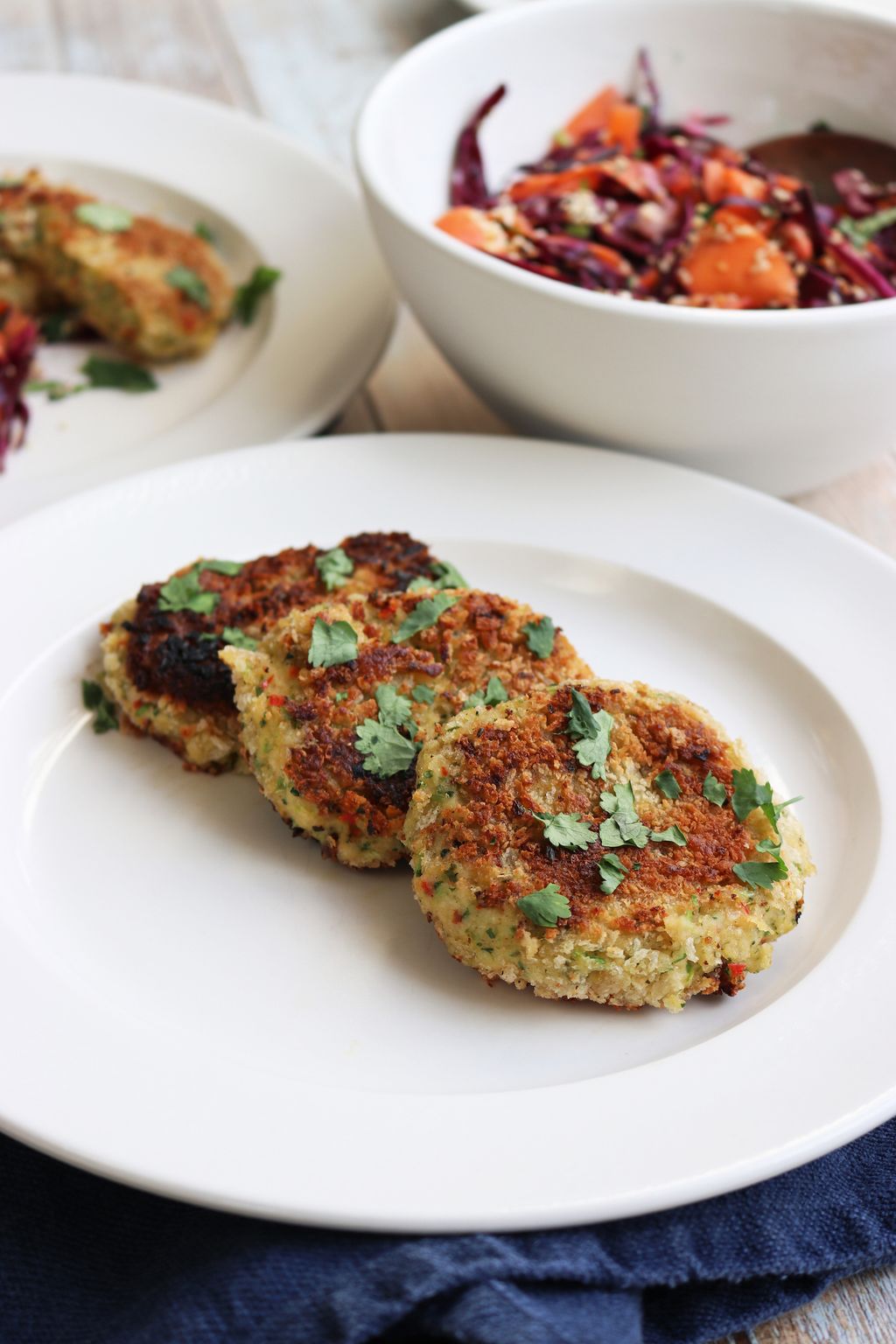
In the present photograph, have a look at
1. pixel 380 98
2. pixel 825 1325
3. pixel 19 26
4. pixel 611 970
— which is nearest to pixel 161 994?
pixel 611 970

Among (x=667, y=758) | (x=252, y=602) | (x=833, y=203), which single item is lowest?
(x=252, y=602)

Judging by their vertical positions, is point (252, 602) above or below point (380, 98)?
below

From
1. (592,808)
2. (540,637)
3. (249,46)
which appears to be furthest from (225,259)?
(592,808)

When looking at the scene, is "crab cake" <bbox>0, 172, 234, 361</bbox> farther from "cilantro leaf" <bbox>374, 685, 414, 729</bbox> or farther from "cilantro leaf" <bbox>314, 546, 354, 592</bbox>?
"cilantro leaf" <bbox>374, 685, 414, 729</bbox>

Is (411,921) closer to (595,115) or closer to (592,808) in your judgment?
(592,808)

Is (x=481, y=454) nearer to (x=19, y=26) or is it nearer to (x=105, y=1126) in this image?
(x=105, y=1126)

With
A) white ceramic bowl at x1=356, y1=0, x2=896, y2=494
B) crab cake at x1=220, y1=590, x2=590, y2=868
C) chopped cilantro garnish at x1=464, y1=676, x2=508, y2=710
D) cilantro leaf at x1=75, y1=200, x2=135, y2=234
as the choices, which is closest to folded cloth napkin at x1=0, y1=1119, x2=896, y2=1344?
crab cake at x1=220, y1=590, x2=590, y2=868

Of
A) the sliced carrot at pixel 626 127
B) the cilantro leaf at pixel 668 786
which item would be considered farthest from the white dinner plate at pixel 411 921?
the sliced carrot at pixel 626 127
